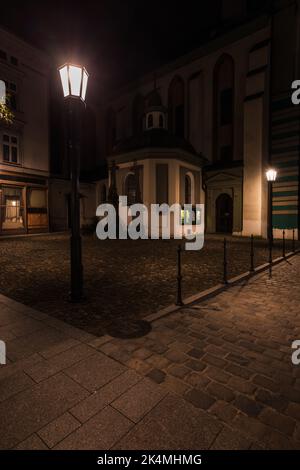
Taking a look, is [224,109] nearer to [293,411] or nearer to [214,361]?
[214,361]

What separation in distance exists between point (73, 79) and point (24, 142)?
18708 mm

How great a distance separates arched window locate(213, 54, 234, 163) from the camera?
68.4ft

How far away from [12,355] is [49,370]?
0.69m

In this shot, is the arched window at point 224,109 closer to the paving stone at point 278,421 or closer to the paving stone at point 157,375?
the paving stone at point 157,375

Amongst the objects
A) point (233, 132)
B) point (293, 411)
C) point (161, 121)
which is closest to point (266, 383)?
point (293, 411)

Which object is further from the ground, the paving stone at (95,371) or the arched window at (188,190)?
the arched window at (188,190)

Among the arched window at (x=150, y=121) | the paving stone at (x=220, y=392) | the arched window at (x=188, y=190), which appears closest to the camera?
the paving stone at (x=220, y=392)

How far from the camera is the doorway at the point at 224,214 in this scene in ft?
70.1

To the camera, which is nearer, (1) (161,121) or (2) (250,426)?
(2) (250,426)

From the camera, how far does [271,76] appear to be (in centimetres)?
1817

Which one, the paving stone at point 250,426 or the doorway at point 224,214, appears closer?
the paving stone at point 250,426

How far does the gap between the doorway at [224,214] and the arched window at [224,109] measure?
3.28 m

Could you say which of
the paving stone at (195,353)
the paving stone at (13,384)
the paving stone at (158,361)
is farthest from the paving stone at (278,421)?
the paving stone at (13,384)

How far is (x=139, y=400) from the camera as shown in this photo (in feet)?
7.82
